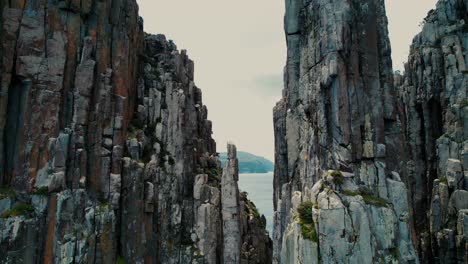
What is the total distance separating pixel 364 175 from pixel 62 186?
99.5 ft

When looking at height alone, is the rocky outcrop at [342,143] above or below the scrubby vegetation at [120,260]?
above

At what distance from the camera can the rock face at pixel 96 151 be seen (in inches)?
1652

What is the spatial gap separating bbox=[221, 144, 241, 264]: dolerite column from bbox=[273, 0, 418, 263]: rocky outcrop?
11.2 metres

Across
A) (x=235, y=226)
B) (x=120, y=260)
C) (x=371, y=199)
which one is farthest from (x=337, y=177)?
(x=120, y=260)

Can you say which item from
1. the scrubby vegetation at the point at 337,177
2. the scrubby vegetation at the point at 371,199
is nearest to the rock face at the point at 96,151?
the scrubby vegetation at the point at 337,177

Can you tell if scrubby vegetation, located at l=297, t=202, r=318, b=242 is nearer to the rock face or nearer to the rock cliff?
the rock cliff

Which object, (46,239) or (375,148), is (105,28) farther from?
A: (375,148)

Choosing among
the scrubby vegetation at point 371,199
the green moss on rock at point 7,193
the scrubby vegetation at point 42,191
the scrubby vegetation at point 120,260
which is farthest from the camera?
the scrubby vegetation at point 120,260

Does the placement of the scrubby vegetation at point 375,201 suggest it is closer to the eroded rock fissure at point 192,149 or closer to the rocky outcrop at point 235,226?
the eroded rock fissure at point 192,149

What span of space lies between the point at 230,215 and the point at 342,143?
919 inches

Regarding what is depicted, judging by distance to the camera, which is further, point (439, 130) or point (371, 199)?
point (439, 130)

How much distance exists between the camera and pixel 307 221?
1222 inches

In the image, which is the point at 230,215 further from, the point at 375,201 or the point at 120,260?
the point at 375,201

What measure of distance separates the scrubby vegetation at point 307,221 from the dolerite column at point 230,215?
2185 centimetres
